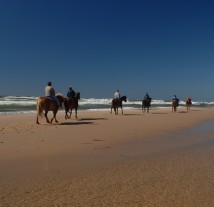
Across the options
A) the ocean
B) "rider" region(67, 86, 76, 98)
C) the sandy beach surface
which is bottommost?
the sandy beach surface

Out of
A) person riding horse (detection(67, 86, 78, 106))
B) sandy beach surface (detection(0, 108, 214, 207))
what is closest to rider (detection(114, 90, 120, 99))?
Answer: person riding horse (detection(67, 86, 78, 106))

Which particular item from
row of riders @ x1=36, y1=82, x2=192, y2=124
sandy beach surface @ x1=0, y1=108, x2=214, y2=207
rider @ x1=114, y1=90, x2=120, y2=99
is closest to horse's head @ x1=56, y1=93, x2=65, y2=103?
row of riders @ x1=36, y1=82, x2=192, y2=124

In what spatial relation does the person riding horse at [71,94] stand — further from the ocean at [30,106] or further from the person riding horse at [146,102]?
the person riding horse at [146,102]

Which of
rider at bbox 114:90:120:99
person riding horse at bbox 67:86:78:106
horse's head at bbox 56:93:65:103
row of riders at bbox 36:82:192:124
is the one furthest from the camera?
rider at bbox 114:90:120:99

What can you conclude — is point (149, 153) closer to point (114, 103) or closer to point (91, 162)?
point (91, 162)

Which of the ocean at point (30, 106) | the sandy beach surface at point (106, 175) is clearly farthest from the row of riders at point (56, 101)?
the ocean at point (30, 106)

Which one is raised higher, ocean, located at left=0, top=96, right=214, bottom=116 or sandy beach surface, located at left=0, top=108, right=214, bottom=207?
ocean, located at left=0, top=96, right=214, bottom=116

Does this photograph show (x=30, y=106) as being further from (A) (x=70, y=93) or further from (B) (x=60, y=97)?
(B) (x=60, y=97)

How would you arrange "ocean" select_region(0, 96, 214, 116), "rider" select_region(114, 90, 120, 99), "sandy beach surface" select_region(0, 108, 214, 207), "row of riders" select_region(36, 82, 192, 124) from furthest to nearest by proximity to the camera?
"ocean" select_region(0, 96, 214, 116) → "rider" select_region(114, 90, 120, 99) → "row of riders" select_region(36, 82, 192, 124) → "sandy beach surface" select_region(0, 108, 214, 207)

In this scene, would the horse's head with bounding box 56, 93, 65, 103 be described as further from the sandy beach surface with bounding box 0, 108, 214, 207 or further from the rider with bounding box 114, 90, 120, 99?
the sandy beach surface with bounding box 0, 108, 214, 207

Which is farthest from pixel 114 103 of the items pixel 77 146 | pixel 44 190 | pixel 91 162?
pixel 44 190

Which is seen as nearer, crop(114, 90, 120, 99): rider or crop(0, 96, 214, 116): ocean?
crop(114, 90, 120, 99): rider

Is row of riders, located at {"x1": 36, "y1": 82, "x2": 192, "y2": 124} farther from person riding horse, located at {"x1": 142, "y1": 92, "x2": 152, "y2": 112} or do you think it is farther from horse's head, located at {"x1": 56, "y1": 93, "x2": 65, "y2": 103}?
person riding horse, located at {"x1": 142, "y1": 92, "x2": 152, "y2": 112}

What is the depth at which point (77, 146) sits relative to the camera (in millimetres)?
8430
